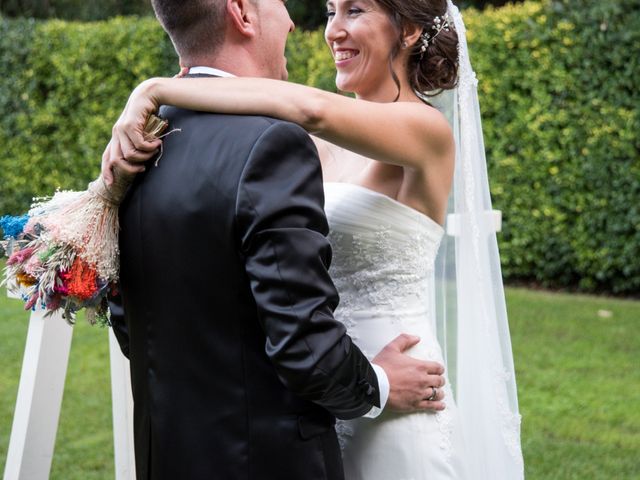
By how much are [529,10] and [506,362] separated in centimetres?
783

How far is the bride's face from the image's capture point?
317cm

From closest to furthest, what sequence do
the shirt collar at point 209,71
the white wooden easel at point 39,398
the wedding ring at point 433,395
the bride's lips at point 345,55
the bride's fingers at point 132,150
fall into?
the bride's fingers at point 132,150, the shirt collar at point 209,71, the wedding ring at point 433,395, the bride's lips at point 345,55, the white wooden easel at point 39,398

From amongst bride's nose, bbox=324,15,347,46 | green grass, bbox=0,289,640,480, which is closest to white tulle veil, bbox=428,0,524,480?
bride's nose, bbox=324,15,347,46

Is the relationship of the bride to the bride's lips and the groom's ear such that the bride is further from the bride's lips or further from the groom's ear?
the groom's ear

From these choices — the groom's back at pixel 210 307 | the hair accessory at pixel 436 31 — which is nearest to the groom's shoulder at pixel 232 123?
the groom's back at pixel 210 307

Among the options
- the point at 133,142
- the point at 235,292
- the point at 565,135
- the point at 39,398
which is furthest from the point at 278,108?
the point at 565,135

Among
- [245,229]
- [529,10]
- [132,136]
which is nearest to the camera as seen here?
[245,229]

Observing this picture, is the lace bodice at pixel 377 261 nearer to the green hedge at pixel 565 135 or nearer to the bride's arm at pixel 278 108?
the bride's arm at pixel 278 108

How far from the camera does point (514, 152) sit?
428 inches

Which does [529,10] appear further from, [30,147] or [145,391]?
[145,391]

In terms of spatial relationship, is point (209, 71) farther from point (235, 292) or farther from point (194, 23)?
point (235, 292)

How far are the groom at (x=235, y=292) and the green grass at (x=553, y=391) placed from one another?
3.37 m

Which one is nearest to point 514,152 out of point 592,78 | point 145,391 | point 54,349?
point 592,78

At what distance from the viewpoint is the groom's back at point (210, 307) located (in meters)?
2.26
